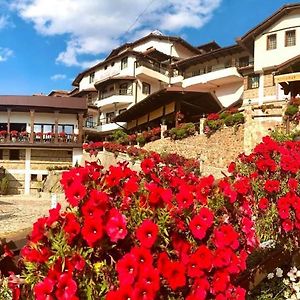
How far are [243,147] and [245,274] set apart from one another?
1621 cm

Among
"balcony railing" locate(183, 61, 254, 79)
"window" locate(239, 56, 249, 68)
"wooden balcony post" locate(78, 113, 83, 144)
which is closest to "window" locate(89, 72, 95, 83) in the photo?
"balcony railing" locate(183, 61, 254, 79)

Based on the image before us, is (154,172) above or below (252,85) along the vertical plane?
below

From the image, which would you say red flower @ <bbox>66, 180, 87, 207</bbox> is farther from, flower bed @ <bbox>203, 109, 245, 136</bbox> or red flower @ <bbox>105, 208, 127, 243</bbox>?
flower bed @ <bbox>203, 109, 245, 136</bbox>

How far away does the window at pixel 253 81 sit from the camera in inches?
1252

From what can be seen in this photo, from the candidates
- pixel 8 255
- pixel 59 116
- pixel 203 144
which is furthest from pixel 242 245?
pixel 59 116

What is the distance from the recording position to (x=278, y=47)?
30.0 meters

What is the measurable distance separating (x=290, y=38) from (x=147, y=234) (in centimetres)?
3055

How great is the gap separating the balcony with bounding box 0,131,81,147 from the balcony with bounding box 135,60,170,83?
1113 cm

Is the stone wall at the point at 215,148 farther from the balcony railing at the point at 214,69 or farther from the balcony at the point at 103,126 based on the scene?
the balcony at the point at 103,126

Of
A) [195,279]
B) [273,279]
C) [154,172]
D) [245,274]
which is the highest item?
[154,172]

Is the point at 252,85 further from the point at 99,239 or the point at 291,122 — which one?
the point at 99,239

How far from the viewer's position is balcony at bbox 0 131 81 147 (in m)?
32.0

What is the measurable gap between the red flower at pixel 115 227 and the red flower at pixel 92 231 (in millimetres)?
55

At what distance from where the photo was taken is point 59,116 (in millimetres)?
34750
